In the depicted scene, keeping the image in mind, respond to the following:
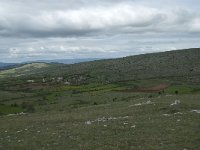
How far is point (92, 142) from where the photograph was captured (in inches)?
1010

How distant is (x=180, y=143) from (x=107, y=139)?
5.39m

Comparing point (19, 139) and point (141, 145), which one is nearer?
point (141, 145)

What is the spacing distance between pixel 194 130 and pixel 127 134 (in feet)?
16.5

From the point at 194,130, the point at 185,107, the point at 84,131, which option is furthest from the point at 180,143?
the point at 185,107

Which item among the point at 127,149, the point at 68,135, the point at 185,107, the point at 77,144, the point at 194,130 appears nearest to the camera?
the point at 127,149

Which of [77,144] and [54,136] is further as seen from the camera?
[54,136]

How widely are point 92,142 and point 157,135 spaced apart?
4796mm

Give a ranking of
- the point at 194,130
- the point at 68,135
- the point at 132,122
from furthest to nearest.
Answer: the point at 132,122
the point at 68,135
the point at 194,130

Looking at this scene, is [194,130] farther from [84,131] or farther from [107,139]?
[84,131]

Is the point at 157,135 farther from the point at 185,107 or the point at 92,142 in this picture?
the point at 185,107

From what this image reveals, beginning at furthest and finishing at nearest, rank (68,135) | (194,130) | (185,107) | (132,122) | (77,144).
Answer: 1. (185,107)
2. (132,122)
3. (68,135)
4. (194,130)
5. (77,144)

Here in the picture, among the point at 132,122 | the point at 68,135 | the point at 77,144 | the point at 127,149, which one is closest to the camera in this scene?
the point at 127,149

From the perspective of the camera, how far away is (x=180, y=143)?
2362 centimetres

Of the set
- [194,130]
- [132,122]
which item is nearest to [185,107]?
[132,122]
